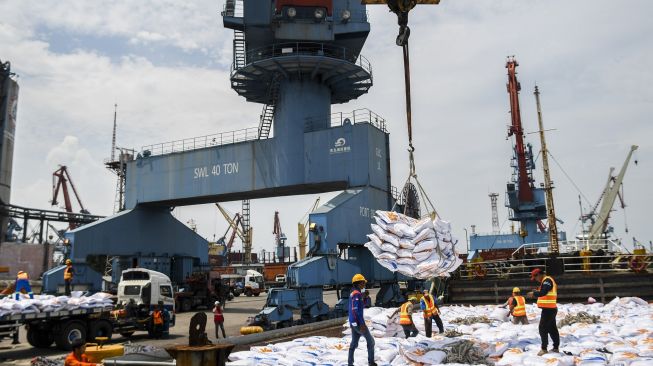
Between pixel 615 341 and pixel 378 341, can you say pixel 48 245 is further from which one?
pixel 615 341

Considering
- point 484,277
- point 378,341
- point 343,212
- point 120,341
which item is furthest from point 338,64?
point 378,341

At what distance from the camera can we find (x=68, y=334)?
1444 cm

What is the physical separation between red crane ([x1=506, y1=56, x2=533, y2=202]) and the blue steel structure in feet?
111

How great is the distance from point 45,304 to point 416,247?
9.98 m

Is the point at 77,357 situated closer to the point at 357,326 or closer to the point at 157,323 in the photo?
the point at 357,326

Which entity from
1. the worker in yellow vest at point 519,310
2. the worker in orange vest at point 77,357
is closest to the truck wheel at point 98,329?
the worker in orange vest at point 77,357

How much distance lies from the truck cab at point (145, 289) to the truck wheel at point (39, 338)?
3508 millimetres

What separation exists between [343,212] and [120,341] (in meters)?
9.63

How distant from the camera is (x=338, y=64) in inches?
992

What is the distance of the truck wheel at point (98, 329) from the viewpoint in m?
15.0

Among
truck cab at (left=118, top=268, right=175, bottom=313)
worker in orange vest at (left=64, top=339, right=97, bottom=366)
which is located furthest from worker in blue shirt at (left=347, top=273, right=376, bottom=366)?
truck cab at (left=118, top=268, right=175, bottom=313)

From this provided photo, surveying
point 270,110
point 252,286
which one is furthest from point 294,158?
point 252,286

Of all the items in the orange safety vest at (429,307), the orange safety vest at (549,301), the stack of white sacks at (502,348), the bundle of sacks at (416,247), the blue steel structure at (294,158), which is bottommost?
the stack of white sacks at (502,348)

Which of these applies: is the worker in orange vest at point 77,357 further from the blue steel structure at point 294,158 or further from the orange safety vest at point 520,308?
the blue steel structure at point 294,158
